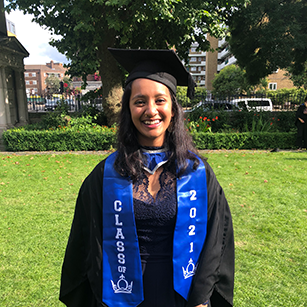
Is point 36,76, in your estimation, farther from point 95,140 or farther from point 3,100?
point 95,140

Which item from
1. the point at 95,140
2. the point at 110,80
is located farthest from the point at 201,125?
the point at 95,140

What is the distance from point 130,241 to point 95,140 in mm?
9824

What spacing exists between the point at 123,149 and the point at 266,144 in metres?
10.7

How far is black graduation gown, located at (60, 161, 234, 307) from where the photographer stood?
1508mm

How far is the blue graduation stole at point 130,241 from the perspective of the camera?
4.82 feet

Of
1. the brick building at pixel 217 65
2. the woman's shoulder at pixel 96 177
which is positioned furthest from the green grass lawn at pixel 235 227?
the brick building at pixel 217 65

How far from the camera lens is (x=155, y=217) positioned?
1481 millimetres

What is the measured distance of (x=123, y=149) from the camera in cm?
162

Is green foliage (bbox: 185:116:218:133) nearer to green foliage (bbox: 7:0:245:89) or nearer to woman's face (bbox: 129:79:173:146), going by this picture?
green foliage (bbox: 7:0:245:89)

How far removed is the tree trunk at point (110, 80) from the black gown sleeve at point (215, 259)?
10.6 meters

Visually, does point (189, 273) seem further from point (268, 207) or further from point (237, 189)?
point (237, 189)

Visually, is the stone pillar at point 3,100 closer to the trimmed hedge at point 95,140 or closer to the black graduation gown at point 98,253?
the trimmed hedge at point 95,140

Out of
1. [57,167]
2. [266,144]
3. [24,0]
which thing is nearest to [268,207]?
[57,167]

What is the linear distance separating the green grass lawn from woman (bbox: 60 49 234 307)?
1.72m
